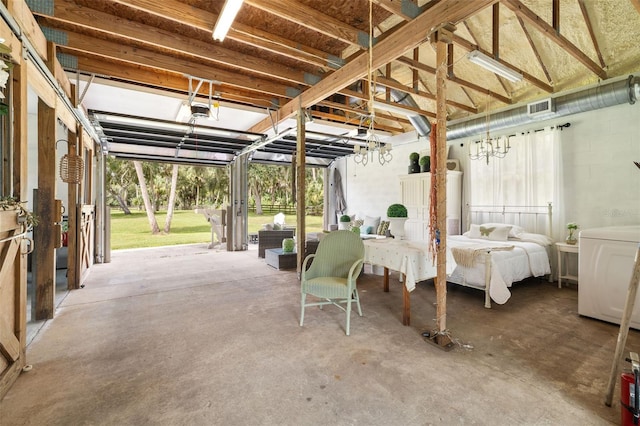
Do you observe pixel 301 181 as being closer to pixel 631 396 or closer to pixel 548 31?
pixel 548 31

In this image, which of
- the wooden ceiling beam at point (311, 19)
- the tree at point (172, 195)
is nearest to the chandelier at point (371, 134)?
the wooden ceiling beam at point (311, 19)

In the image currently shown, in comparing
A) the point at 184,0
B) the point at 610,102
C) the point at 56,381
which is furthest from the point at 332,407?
the point at 610,102

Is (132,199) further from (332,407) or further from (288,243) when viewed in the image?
(332,407)

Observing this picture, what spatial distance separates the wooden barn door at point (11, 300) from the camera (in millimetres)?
1972

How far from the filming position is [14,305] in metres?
2.20

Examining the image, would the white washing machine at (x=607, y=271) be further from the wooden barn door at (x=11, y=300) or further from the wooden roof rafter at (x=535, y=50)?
the wooden barn door at (x=11, y=300)

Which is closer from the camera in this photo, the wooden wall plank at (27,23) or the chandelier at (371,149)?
the wooden wall plank at (27,23)

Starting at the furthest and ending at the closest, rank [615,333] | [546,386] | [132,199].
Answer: [132,199], [615,333], [546,386]

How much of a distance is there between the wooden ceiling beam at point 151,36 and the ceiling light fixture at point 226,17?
811 millimetres

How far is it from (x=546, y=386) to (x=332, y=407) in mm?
1499

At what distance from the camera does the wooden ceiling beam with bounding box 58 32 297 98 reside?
3490 mm

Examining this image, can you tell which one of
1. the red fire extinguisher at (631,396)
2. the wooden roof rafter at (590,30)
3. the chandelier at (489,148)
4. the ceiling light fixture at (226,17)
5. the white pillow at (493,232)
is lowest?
the red fire extinguisher at (631,396)

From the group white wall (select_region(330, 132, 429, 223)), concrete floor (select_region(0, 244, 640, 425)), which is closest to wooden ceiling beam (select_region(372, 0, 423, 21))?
concrete floor (select_region(0, 244, 640, 425))

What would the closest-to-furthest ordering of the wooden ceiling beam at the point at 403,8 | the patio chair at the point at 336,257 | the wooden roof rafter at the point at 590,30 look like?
the wooden ceiling beam at the point at 403,8 < the patio chair at the point at 336,257 < the wooden roof rafter at the point at 590,30
